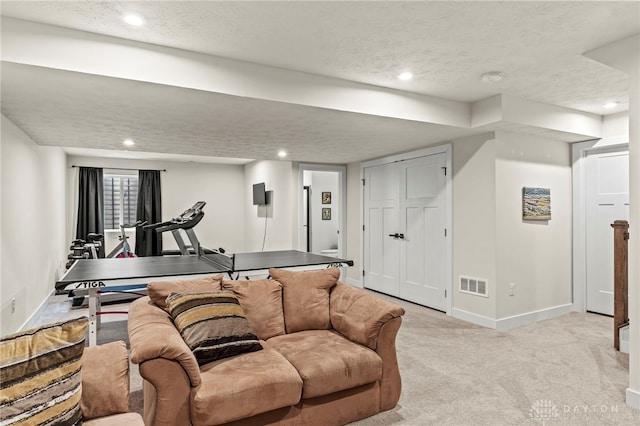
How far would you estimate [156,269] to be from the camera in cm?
322

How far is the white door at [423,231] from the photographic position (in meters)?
4.71

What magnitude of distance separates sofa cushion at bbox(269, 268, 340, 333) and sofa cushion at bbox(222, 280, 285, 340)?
6cm

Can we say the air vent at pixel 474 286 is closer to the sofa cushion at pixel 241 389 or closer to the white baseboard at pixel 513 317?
the white baseboard at pixel 513 317

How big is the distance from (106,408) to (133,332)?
51 centimetres

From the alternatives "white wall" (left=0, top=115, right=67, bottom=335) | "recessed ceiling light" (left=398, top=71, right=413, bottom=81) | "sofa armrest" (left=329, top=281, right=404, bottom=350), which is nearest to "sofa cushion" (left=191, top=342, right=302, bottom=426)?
"sofa armrest" (left=329, top=281, right=404, bottom=350)

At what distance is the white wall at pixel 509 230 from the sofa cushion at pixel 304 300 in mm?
2210

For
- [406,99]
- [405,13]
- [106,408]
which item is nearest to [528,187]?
[406,99]

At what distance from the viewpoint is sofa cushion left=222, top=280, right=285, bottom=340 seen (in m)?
2.52

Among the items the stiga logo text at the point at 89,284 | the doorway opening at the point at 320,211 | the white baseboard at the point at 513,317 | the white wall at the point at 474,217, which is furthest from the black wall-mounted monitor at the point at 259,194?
the stiga logo text at the point at 89,284

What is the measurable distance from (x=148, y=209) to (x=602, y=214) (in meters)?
7.89

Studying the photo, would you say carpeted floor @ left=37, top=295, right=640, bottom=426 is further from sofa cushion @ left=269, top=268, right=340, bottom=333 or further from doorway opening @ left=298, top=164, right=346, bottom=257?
doorway opening @ left=298, top=164, right=346, bottom=257

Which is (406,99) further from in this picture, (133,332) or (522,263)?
(133,332)

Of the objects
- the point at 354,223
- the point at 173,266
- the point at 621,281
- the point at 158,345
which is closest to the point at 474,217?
the point at 621,281

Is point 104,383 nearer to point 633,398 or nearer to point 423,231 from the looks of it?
point 633,398
